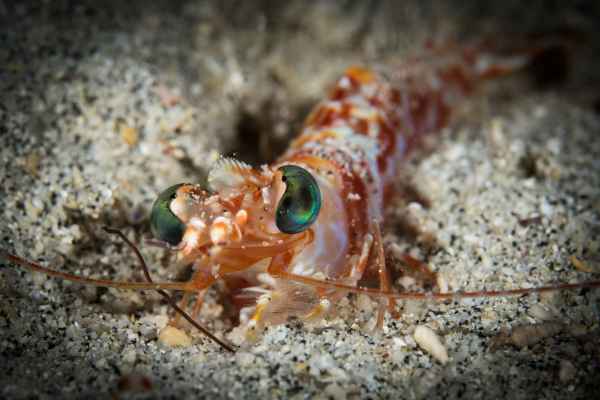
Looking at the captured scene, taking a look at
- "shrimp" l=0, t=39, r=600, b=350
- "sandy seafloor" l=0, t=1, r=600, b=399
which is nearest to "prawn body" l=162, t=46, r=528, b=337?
"shrimp" l=0, t=39, r=600, b=350

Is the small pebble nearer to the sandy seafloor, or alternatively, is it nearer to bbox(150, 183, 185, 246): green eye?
the sandy seafloor

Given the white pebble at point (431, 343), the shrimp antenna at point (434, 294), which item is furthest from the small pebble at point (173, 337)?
the white pebble at point (431, 343)

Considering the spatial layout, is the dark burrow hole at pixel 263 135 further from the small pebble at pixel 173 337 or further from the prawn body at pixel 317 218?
the small pebble at pixel 173 337

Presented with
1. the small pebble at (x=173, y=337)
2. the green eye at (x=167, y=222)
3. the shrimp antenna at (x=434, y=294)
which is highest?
the green eye at (x=167, y=222)

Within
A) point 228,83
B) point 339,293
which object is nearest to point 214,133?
point 228,83

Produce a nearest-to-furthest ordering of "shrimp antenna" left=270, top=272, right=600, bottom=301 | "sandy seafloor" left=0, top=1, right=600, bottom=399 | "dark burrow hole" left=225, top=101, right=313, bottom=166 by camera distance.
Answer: "shrimp antenna" left=270, top=272, right=600, bottom=301, "sandy seafloor" left=0, top=1, right=600, bottom=399, "dark burrow hole" left=225, top=101, right=313, bottom=166

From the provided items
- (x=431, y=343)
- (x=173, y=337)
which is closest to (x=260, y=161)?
(x=173, y=337)

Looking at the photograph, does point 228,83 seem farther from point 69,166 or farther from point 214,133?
point 69,166
